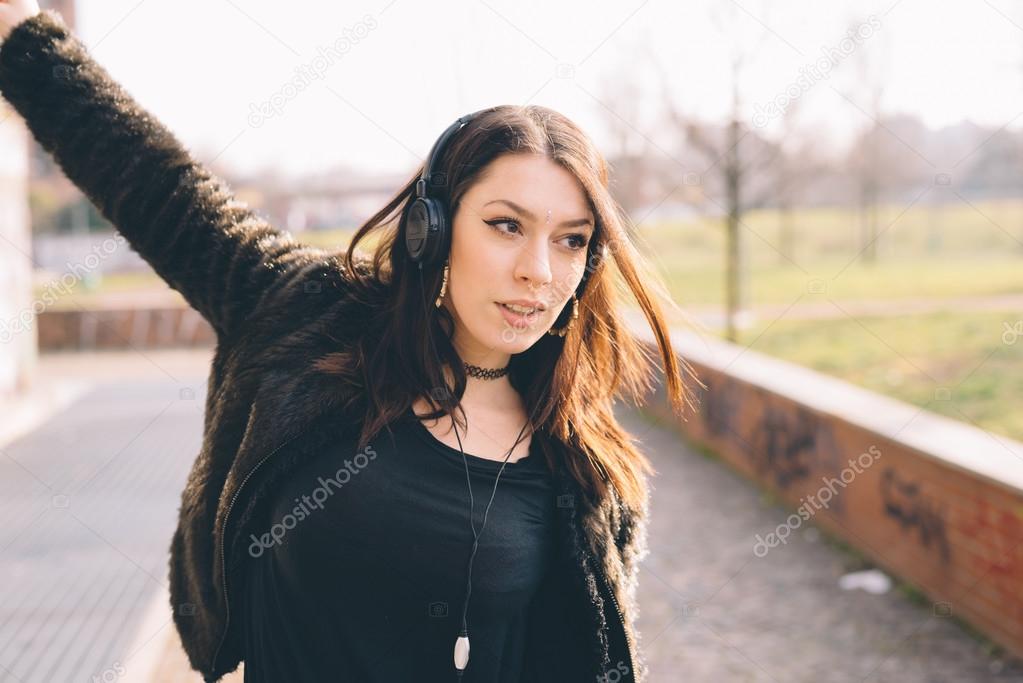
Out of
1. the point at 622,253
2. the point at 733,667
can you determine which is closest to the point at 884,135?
the point at 733,667

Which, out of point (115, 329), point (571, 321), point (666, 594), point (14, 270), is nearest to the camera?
point (571, 321)

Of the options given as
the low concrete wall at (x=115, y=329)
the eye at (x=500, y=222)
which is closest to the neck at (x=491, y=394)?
the eye at (x=500, y=222)

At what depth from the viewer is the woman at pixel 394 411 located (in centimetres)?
189

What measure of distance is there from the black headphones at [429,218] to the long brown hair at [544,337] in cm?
2

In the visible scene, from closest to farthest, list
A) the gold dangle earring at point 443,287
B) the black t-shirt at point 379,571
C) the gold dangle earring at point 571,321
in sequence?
the black t-shirt at point 379,571 → the gold dangle earring at point 443,287 → the gold dangle earring at point 571,321

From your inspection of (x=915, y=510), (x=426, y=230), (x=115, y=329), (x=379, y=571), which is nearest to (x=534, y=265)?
(x=426, y=230)

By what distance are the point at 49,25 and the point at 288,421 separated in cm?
107

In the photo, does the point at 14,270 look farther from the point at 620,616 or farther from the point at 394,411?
the point at 620,616

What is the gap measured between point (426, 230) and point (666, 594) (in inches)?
176

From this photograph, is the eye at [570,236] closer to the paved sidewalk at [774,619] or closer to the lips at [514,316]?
the lips at [514,316]

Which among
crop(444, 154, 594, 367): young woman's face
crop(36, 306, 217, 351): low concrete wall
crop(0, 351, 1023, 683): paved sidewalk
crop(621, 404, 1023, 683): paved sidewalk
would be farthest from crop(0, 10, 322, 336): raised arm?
crop(36, 306, 217, 351): low concrete wall

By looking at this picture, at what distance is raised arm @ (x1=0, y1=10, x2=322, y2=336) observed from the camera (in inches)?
82.3

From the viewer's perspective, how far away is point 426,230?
6.56ft

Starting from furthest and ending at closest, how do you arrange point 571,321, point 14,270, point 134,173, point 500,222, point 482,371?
1. point 14,270
2. point 571,321
3. point 482,371
4. point 134,173
5. point 500,222
